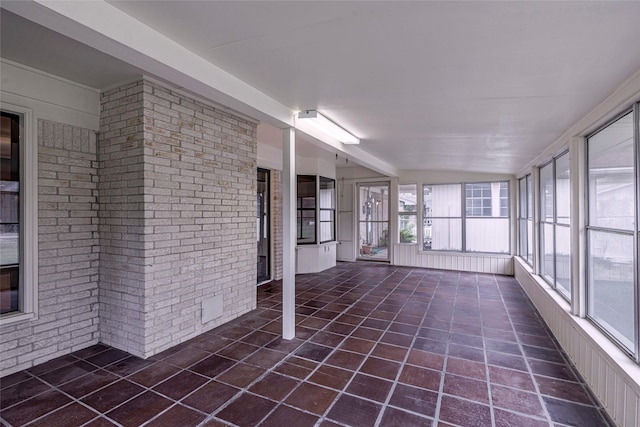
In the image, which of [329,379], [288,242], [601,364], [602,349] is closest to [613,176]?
[602,349]

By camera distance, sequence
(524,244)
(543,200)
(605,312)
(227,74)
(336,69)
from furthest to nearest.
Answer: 1. (524,244)
2. (543,200)
3. (605,312)
4. (227,74)
5. (336,69)

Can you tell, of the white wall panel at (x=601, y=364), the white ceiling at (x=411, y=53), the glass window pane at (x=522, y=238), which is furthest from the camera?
the glass window pane at (x=522, y=238)

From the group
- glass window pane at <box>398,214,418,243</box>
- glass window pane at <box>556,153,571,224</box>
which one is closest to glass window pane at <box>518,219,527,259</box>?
glass window pane at <box>398,214,418,243</box>

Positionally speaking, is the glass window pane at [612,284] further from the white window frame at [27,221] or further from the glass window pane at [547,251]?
the white window frame at [27,221]

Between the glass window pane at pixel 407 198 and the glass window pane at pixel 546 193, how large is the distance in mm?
3413

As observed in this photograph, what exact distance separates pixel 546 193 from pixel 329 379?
4.11 metres

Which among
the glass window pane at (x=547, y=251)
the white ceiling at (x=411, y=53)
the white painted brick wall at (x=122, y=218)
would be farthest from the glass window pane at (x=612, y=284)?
the white painted brick wall at (x=122, y=218)

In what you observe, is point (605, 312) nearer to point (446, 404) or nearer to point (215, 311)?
point (446, 404)

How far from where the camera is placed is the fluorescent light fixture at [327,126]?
3241mm

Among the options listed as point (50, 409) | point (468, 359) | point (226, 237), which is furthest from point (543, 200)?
point (50, 409)

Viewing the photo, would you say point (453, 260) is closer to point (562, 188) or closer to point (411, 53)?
point (562, 188)

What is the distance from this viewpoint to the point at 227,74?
2383 millimetres

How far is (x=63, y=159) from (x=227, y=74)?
1.99 meters

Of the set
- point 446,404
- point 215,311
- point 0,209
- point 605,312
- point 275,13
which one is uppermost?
point 275,13
